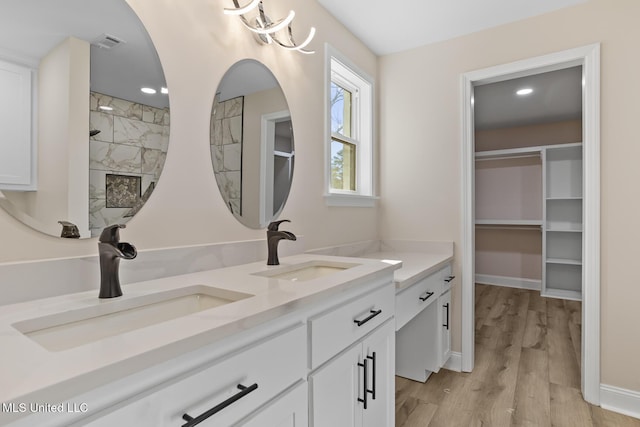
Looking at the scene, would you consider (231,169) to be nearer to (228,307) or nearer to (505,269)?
(228,307)

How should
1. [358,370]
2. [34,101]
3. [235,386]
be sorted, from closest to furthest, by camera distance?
1. [235,386]
2. [34,101]
3. [358,370]

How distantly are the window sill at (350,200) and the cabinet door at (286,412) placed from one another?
135 cm

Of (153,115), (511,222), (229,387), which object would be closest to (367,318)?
(229,387)

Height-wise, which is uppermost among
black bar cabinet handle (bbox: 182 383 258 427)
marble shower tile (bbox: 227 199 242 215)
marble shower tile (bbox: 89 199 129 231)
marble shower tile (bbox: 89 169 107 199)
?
marble shower tile (bbox: 89 169 107 199)

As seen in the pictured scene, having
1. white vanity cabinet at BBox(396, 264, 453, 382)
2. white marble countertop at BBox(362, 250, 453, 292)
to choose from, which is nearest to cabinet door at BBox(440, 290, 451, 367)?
white vanity cabinet at BBox(396, 264, 453, 382)

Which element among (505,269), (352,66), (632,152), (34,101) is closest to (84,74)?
(34,101)

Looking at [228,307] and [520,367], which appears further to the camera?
[520,367]

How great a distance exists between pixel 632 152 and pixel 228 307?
7.68 ft

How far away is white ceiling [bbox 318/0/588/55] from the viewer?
212cm

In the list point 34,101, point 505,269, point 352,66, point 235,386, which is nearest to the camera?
point 235,386

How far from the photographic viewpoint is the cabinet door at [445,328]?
2.28 metres

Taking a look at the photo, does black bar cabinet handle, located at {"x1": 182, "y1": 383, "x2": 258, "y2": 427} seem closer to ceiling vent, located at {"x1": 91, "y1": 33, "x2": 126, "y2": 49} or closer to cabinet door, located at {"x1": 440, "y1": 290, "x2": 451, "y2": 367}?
ceiling vent, located at {"x1": 91, "y1": 33, "x2": 126, "y2": 49}

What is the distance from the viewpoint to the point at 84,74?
103 centimetres

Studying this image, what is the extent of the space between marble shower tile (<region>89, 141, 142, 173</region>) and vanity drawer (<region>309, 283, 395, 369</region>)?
2.60 ft
